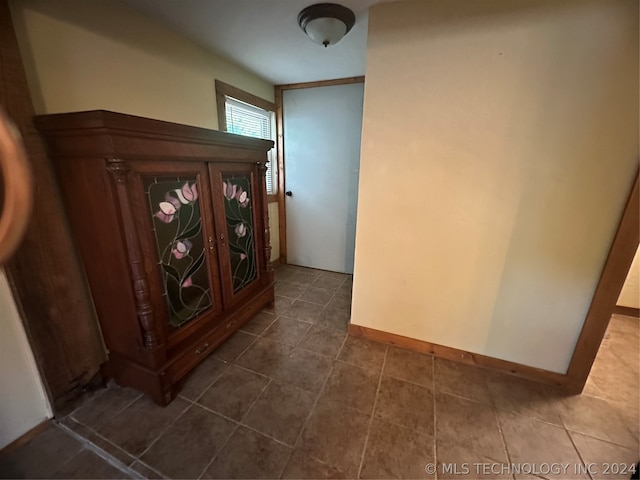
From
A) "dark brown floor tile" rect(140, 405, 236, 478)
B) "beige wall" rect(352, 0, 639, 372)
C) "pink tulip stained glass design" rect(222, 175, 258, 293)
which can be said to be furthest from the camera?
"pink tulip stained glass design" rect(222, 175, 258, 293)

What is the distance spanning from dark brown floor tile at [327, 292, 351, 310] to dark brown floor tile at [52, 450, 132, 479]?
1.71m

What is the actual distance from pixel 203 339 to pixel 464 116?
2048 millimetres

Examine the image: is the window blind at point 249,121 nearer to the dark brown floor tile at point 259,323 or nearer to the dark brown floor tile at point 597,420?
the dark brown floor tile at point 259,323

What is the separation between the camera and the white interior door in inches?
110

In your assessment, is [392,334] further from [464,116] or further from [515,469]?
[464,116]

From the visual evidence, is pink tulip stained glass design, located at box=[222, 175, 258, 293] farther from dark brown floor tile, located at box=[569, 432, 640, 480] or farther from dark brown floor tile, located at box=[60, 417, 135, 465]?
dark brown floor tile, located at box=[569, 432, 640, 480]

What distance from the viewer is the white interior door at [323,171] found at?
9.19ft

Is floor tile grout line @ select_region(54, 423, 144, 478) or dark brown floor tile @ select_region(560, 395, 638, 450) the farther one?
dark brown floor tile @ select_region(560, 395, 638, 450)

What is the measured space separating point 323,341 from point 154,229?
4.47ft

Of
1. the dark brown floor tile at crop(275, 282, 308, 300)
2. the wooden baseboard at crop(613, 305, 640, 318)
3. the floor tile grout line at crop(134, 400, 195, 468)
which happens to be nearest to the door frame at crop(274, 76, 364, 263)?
the dark brown floor tile at crop(275, 282, 308, 300)

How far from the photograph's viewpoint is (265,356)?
1799 millimetres

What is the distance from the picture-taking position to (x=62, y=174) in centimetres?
125

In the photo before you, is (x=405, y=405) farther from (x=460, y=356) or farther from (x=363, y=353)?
(x=460, y=356)

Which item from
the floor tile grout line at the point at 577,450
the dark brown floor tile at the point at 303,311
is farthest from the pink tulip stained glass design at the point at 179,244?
the floor tile grout line at the point at 577,450
